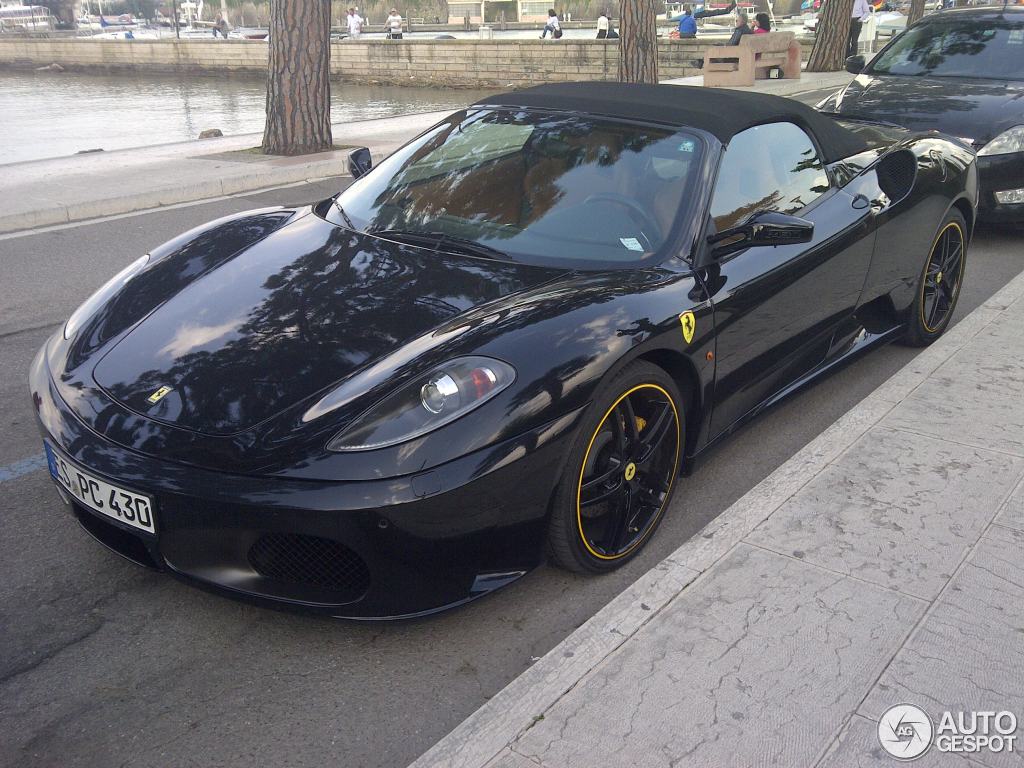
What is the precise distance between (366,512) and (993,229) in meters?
6.97

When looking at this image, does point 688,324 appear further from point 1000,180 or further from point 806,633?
point 1000,180

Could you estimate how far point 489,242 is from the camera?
11.0ft

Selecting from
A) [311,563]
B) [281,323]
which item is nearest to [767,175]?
[281,323]

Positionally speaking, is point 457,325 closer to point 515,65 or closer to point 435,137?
point 435,137

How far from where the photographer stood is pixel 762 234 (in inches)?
130

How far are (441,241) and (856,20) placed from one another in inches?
888

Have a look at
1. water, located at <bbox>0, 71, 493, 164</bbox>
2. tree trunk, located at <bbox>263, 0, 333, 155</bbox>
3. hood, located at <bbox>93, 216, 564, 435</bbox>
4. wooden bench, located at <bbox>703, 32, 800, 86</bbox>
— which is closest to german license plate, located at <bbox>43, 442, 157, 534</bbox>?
hood, located at <bbox>93, 216, 564, 435</bbox>

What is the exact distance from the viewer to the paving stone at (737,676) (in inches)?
86.7

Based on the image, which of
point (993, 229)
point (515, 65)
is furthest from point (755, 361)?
point (515, 65)

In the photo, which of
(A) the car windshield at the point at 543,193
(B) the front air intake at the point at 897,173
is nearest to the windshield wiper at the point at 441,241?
(A) the car windshield at the point at 543,193

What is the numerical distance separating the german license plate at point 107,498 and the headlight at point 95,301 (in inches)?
27.0

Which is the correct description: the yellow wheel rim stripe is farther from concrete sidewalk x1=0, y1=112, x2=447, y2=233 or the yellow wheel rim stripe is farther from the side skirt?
concrete sidewalk x1=0, y1=112, x2=447, y2=233

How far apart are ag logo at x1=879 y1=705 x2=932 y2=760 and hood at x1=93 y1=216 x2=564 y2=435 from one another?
155cm

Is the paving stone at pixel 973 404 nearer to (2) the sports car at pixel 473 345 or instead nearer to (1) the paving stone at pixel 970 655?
(2) the sports car at pixel 473 345
